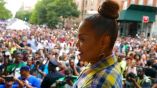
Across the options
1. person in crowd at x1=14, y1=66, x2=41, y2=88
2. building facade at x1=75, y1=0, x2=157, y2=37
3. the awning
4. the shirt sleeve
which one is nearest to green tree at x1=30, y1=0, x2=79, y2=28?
building facade at x1=75, y1=0, x2=157, y2=37

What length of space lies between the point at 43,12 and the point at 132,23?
3057 cm

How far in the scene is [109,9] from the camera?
2270 millimetres

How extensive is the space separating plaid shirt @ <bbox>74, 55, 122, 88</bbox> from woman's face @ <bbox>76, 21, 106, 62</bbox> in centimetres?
5

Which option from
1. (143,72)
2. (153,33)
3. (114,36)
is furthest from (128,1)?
(114,36)

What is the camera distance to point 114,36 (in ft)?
7.41

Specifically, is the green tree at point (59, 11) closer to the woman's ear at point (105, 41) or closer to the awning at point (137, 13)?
the awning at point (137, 13)

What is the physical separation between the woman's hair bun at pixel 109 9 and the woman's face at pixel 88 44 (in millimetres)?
98

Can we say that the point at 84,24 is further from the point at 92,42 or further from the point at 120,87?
the point at 120,87

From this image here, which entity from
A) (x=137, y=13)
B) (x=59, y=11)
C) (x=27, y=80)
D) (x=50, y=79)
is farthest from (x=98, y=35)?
(x=59, y=11)

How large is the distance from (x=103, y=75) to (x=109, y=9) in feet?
1.16

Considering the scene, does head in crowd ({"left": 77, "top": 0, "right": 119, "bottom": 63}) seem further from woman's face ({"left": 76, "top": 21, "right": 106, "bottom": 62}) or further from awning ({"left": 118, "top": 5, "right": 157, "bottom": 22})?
awning ({"left": 118, "top": 5, "right": 157, "bottom": 22})

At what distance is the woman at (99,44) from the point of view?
7.19ft

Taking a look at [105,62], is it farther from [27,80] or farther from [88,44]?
[27,80]

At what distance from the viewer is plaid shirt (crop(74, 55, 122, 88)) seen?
2.11 meters
